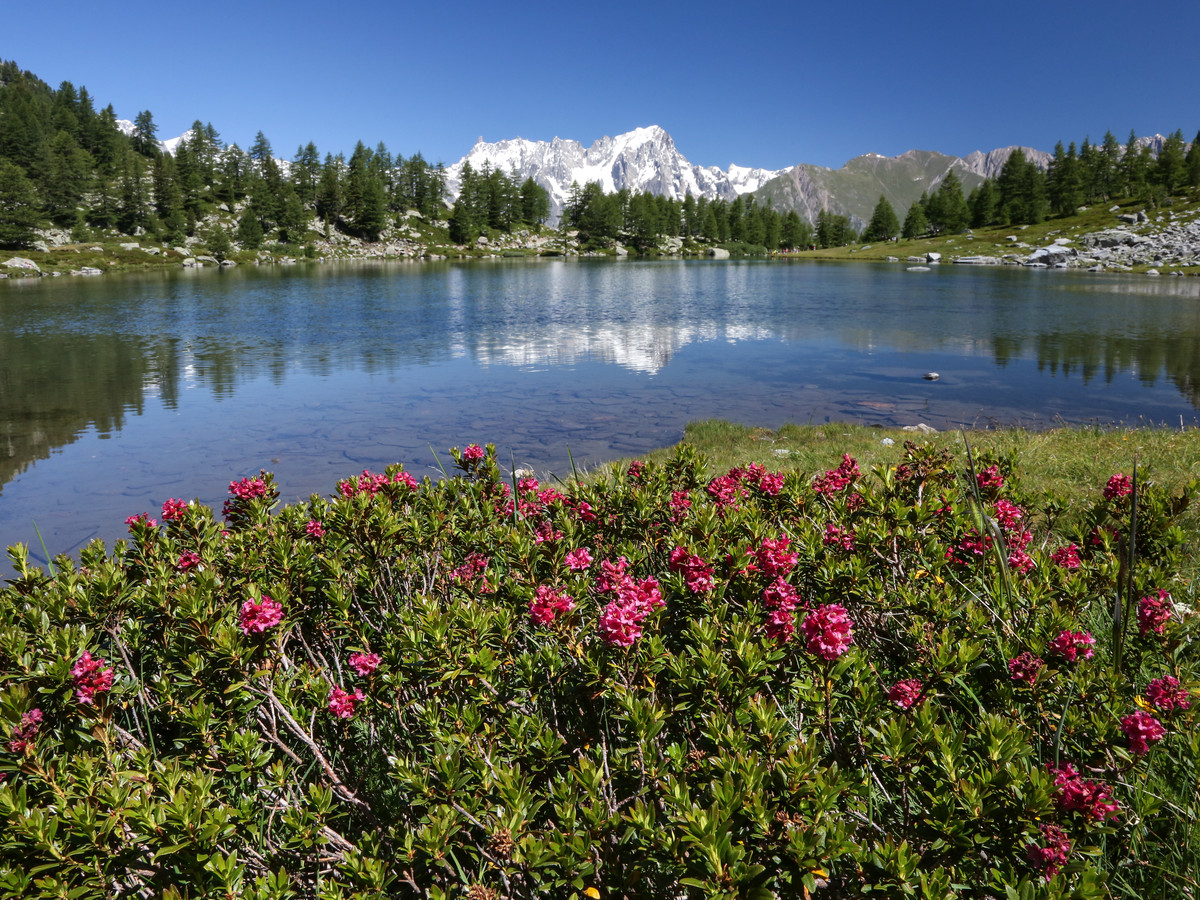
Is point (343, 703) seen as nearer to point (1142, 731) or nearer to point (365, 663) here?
point (365, 663)

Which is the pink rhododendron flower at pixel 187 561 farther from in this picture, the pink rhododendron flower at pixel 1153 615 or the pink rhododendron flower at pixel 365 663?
the pink rhododendron flower at pixel 1153 615

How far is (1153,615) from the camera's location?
3260 mm

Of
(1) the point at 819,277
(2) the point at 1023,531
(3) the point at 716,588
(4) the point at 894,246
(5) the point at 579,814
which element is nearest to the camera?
(5) the point at 579,814

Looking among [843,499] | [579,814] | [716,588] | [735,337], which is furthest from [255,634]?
[735,337]

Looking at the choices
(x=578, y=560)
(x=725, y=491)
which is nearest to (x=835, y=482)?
(x=725, y=491)

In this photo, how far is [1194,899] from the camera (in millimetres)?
2332

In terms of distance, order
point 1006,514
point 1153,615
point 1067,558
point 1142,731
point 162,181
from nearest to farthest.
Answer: point 1142,731
point 1153,615
point 1067,558
point 1006,514
point 162,181

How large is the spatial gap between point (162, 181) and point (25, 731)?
521ft

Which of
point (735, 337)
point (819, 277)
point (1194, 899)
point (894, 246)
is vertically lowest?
point (1194, 899)

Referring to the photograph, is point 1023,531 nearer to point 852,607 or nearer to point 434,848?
point 852,607

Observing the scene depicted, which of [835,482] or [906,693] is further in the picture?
[835,482]

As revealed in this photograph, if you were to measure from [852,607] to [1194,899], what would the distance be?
1.77m

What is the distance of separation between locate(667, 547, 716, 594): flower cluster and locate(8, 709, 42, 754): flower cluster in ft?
9.82

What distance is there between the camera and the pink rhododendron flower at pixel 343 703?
2.99 metres
